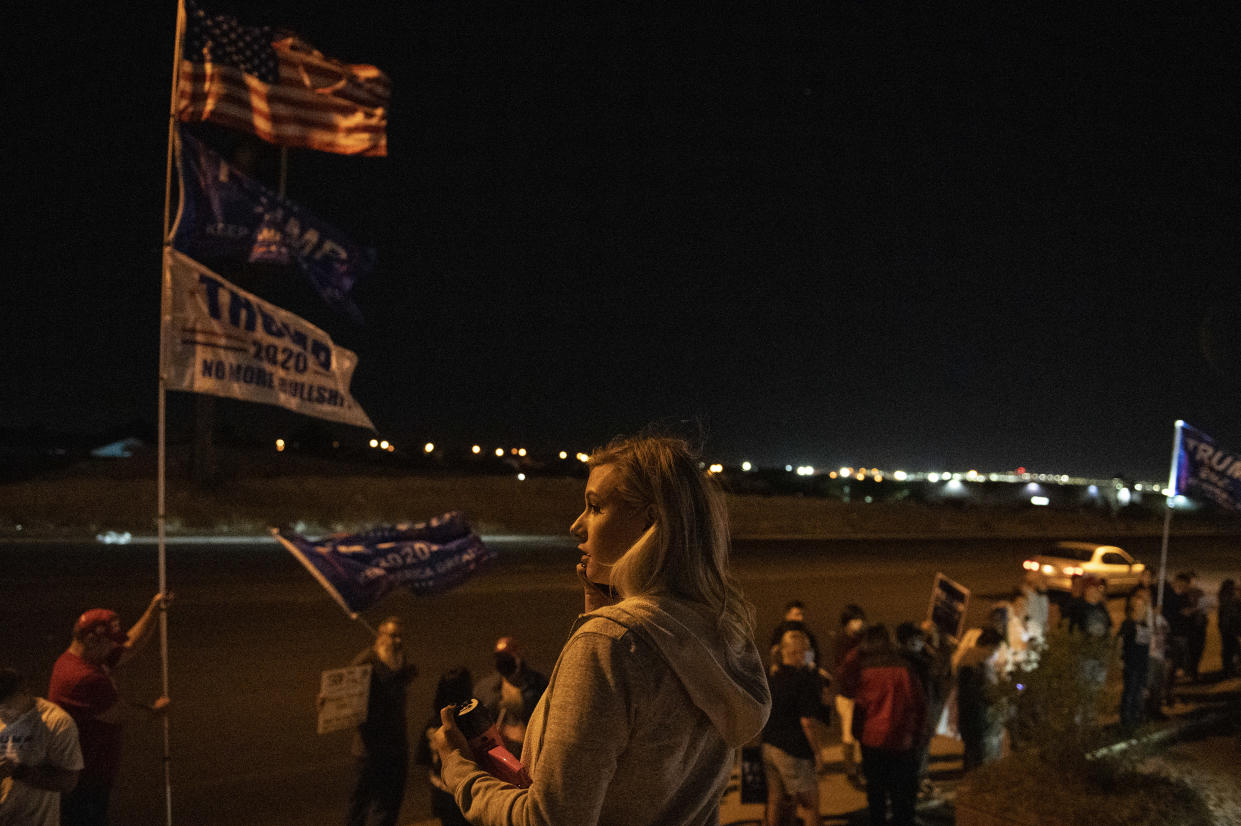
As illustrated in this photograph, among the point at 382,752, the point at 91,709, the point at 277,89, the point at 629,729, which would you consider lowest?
the point at 382,752

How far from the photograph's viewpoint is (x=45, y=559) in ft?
66.8

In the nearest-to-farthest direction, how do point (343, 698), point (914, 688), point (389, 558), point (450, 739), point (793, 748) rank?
point (450, 739), point (793, 748), point (343, 698), point (914, 688), point (389, 558)

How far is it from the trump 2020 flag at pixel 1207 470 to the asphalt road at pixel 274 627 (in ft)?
21.7

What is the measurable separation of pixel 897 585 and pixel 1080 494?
2484 inches

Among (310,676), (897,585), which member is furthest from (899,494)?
(310,676)

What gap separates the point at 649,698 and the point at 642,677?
0.04 meters

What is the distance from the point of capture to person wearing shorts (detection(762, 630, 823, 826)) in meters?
5.80

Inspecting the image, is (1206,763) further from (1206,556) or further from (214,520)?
(1206,556)

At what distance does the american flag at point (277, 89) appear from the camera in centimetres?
674

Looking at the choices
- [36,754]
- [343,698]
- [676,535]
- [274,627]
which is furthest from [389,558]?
[274,627]

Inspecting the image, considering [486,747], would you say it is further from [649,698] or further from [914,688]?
[914,688]

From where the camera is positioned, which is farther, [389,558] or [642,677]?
[389,558]

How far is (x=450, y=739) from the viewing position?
180cm

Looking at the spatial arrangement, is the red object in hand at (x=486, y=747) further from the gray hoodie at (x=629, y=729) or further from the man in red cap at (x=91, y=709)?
the man in red cap at (x=91, y=709)
